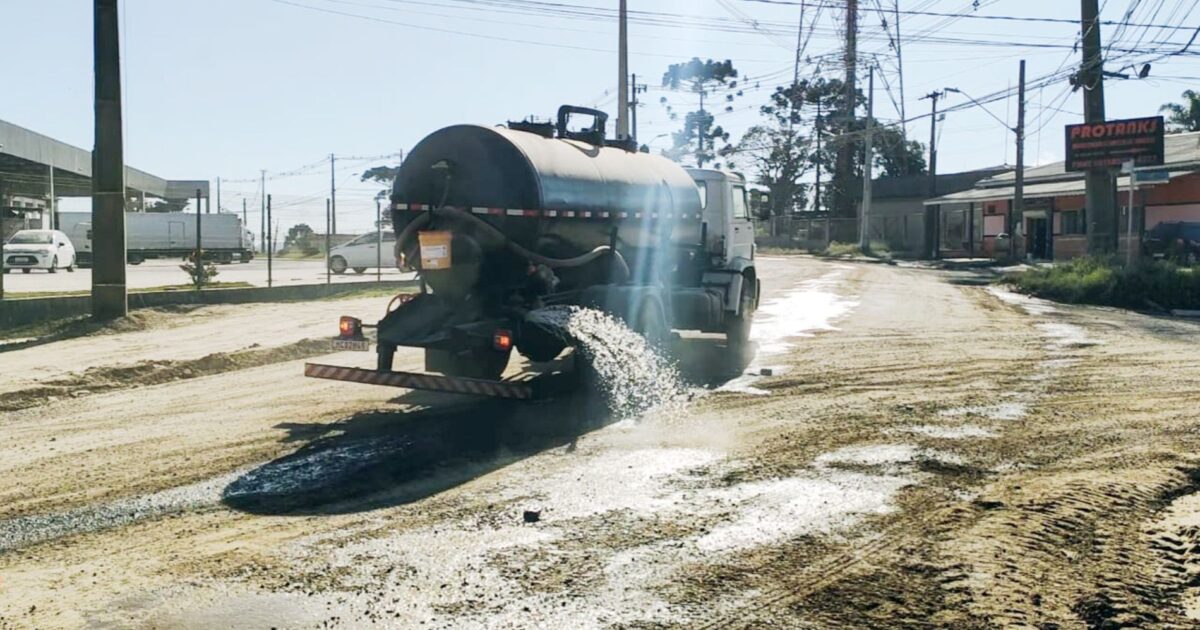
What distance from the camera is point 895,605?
208 inches

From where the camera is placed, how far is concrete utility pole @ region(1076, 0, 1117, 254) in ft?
102

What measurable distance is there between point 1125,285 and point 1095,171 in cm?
876

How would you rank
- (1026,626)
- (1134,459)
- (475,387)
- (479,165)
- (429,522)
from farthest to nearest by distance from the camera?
(479,165)
(475,387)
(1134,459)
(429,522)
(1026,626)

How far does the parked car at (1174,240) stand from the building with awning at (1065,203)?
767mm

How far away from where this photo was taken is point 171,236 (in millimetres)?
49469

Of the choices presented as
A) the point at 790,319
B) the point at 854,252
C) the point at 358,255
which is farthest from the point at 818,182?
the point at 790,319

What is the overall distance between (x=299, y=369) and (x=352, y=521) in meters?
7.17

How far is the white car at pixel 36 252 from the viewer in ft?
118

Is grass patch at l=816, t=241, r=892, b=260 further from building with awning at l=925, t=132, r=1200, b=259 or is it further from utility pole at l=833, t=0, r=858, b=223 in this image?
utility pole at l=833, t=0, r=858, b=223

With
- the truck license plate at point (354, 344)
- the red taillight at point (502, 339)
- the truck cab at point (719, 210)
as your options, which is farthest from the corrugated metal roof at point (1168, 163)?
the truck license plate at point (354, 344)

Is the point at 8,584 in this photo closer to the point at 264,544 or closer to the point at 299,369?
the point at 264,544

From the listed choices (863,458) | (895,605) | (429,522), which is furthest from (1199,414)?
(429,522)

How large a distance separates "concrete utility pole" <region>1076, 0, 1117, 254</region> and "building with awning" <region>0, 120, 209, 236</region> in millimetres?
24347

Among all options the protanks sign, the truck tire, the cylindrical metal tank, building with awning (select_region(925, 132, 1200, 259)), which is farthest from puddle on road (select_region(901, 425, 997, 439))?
the protanks sign
